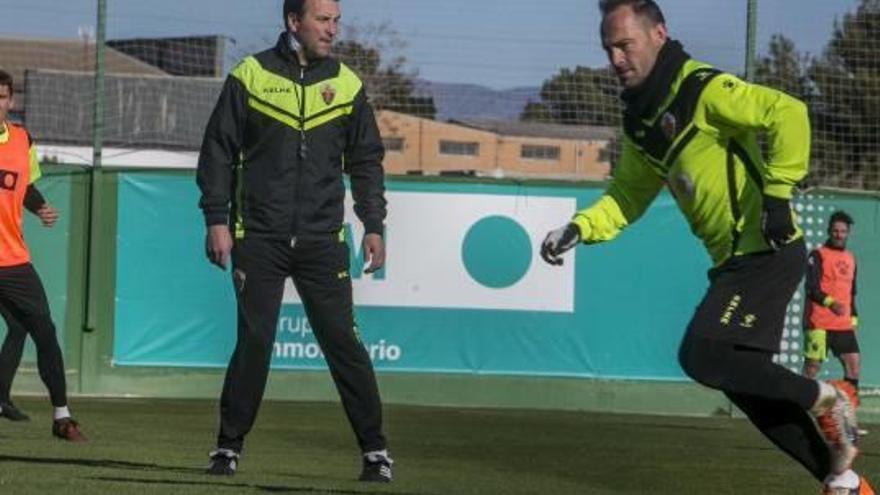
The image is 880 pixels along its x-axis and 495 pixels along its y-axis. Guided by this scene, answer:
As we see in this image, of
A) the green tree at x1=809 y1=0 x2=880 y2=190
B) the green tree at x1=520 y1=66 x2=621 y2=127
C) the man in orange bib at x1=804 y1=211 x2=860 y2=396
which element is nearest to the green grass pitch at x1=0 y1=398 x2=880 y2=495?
the man in orange bib at x1=804 y1=211 x2=860 y2=396

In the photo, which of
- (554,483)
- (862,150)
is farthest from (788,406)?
(862,150)

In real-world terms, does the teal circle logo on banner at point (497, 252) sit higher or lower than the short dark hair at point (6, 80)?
lower

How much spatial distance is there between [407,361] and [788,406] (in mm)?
11197

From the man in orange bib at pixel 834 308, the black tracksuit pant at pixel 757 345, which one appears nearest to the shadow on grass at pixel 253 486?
the black tracksuit pant at pixel 757 345

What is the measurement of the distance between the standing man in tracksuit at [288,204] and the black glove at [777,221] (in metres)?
2.42

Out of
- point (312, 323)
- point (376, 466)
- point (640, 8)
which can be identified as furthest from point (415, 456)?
point (640, 8)

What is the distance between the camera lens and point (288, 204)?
8.98 m

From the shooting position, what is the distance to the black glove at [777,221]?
7.05 m

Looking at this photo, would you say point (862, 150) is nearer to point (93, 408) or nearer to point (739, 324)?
point (93, 408)

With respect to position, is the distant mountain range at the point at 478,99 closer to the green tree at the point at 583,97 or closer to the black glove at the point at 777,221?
the green tree at the point at 583,97

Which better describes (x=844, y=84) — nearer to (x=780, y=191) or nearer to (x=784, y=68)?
(x=784, y=68)

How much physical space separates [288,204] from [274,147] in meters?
0.26

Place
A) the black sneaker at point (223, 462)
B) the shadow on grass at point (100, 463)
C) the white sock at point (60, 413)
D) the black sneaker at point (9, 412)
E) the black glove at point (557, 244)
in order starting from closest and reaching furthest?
the black glove at point (557, 244) → the black sneaker at point (223, 462) → the shadow on grass at point (100, 463) → the white sock at point (60, 413) → the black sneaker at point (9, 412)

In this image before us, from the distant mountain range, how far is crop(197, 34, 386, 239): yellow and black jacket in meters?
10.2
